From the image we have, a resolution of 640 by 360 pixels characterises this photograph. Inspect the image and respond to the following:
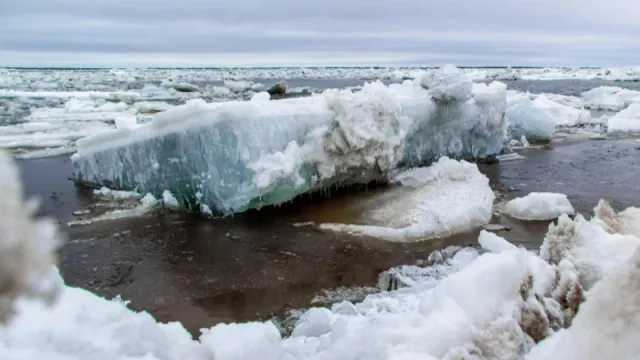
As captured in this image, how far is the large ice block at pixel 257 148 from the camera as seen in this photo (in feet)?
23.4

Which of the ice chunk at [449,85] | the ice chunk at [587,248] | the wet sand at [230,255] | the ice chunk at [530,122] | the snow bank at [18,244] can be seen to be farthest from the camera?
the ice chunk at [530,122]

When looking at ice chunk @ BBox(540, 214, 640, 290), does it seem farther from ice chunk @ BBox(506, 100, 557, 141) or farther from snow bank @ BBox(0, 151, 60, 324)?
ice chunk @ BBox(506, 100, 557, 141)

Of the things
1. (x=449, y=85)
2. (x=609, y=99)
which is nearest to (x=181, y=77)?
(x=609, y=99)

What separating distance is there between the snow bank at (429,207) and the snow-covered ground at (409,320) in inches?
125

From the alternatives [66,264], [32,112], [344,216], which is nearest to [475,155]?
[344,216]

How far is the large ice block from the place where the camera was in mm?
7125

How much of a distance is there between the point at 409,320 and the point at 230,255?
371 cm

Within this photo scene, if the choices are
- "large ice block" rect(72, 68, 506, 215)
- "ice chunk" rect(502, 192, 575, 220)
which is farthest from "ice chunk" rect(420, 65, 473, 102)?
"ice chunk" rect(502, 192, 575, 220)

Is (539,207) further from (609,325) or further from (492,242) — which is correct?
(609,325)

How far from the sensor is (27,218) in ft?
4.70

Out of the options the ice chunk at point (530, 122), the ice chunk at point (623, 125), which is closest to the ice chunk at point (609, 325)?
the ice chunk at point (530, 122)

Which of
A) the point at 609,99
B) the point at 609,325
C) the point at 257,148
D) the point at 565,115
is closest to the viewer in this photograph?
the point at 609,325

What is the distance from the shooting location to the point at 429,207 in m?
7.28

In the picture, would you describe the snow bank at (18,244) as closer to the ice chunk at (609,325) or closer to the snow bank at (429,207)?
the ice chunk at (609,325)
